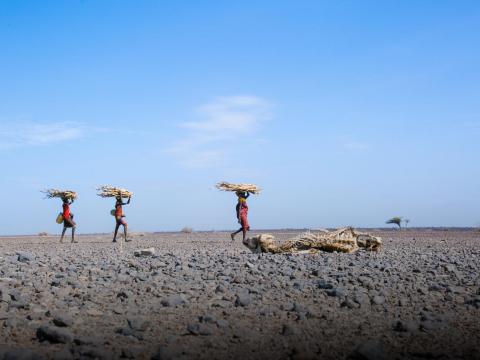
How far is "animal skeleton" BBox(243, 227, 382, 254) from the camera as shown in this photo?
11969 mm

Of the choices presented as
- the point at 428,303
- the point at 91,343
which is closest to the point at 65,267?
the point at 91,343

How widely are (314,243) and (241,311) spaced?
6367 mm

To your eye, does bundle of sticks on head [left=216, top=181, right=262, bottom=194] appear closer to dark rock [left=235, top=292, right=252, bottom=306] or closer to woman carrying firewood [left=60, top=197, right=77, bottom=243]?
woman carrying firewood [left=60, top=197, right=77, bottom=243]

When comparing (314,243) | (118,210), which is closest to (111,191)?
(118,210)

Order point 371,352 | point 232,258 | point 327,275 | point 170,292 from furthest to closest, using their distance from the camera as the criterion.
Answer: point 232,258 → point 327,275 → point 170,292 → point 371,352

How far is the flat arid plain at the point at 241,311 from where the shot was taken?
14.7 feet

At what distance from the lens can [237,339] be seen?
478cm

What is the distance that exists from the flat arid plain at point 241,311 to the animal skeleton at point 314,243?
265 cm

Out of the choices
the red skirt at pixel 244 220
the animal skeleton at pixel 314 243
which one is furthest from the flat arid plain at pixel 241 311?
the red skirt at pixel 244 220

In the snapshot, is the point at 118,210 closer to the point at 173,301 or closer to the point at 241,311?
the point at 173,301

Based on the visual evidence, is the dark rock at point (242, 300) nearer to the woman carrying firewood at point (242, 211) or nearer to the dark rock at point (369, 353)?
the dark rock at point (369, 353)

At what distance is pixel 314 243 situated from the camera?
12.0 meters

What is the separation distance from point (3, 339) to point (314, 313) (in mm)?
2986

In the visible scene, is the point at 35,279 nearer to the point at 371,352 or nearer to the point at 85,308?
the point at 85,308
